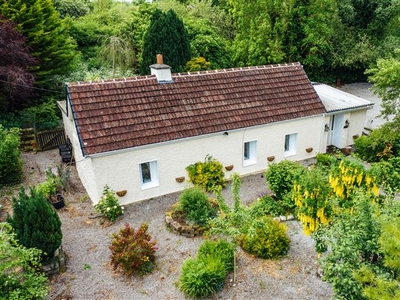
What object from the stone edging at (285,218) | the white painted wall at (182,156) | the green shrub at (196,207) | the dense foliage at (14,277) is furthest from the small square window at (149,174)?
the dense foliage at (14,277)

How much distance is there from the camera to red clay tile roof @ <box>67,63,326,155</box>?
15789mm

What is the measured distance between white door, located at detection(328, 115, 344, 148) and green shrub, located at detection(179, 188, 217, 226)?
37.7 ft

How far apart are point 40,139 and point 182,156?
11444 mm

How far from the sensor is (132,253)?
11859mm

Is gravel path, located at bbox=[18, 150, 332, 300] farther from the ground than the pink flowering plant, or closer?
closer

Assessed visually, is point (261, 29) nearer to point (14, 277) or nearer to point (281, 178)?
point (281, 178)

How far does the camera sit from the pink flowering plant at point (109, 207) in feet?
50.1

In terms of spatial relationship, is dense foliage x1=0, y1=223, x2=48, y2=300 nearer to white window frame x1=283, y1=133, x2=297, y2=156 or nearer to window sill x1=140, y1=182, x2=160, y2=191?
window sill x1=140, y1=182, x2=160, y2=191

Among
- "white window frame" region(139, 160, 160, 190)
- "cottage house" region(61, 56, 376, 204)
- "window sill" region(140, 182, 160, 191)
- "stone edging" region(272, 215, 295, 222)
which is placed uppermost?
"cottage house" region(61, 56, 376, 204)

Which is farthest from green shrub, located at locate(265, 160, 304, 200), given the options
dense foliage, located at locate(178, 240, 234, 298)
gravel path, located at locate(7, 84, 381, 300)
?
dense foliage, located at locate(178, 240, 234, 298)

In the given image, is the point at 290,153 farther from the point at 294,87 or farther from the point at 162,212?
the point at 162,212

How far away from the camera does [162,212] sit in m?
15.8

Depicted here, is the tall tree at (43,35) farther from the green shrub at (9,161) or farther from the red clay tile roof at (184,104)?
the red clay tile roof at (184,104)

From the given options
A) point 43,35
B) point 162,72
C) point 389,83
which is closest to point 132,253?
point 162,72
